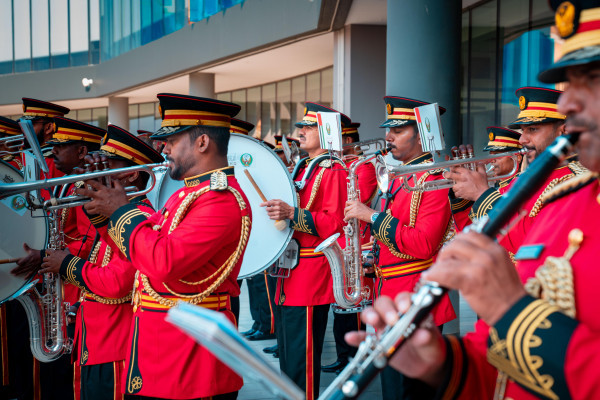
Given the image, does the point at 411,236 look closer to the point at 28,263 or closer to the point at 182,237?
the point at 182,237

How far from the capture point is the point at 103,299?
3.40 m

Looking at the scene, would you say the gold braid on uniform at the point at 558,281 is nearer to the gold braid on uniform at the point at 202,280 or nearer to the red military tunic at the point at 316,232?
the gold braid on uniform at the point at 202,280

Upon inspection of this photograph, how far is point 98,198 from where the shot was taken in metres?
2.90

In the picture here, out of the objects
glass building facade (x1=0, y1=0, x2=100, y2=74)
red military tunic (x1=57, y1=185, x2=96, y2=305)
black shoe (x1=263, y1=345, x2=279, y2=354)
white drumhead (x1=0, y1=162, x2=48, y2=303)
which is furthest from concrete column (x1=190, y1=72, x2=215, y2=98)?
white drumhead (x1=0, y1=162, x2=48, y2=303)

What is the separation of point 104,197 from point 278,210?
1.84 metres

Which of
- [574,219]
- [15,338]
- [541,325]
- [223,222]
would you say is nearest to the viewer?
[541,325]

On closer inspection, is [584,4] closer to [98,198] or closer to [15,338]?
[98,198]

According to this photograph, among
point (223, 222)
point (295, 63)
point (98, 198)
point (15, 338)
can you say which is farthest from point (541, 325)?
point (295, 63)

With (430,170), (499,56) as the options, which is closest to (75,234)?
(430,170)

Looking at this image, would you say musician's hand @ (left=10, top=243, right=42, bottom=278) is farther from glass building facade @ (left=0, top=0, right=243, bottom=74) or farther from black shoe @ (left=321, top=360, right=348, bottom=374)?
glass building facade @ (left=0, top=0, right=243, bottom=74)

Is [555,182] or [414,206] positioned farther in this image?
[414,206]

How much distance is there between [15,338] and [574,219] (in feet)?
13.7

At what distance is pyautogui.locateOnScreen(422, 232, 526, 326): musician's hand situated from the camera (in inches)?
49.1

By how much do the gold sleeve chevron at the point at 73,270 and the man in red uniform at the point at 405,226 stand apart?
67.1 inches
